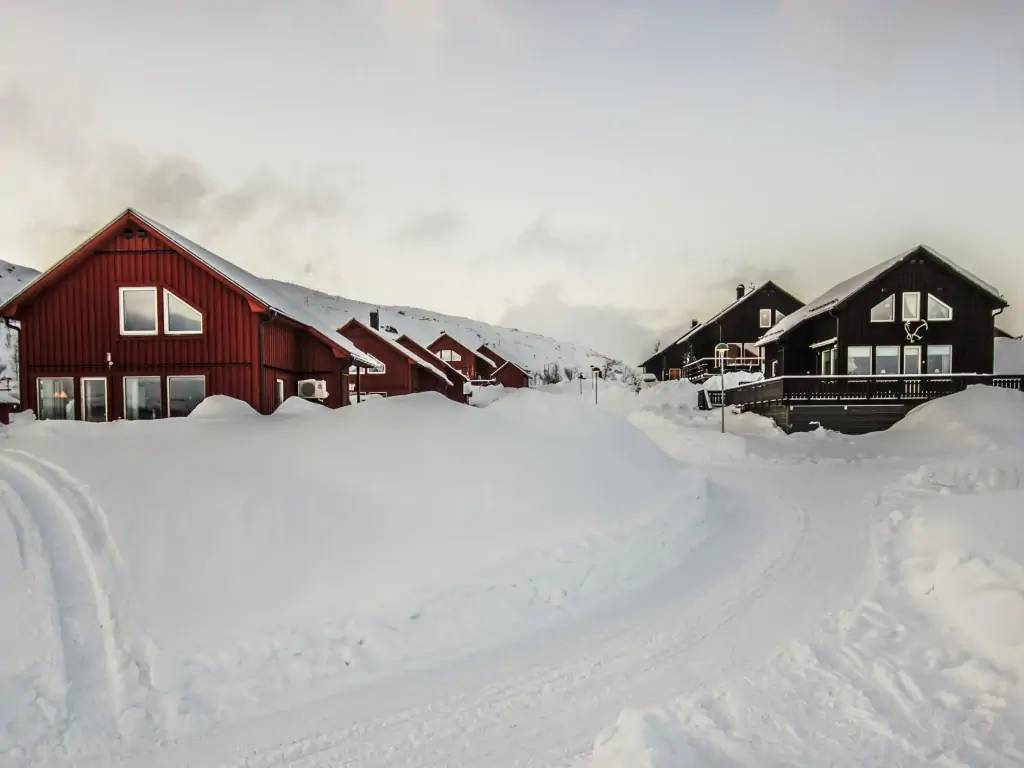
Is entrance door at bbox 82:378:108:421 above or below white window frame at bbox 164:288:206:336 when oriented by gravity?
below

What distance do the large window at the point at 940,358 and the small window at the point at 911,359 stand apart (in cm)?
49

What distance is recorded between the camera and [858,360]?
94.5 ft

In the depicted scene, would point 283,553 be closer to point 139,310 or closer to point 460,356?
point 139,310

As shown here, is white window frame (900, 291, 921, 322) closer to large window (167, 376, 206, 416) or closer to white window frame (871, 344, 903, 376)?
white window frame (871, 344, 903, 376)

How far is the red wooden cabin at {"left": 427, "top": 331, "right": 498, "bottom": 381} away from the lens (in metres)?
61.6

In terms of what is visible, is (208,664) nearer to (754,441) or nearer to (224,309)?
(224,309)

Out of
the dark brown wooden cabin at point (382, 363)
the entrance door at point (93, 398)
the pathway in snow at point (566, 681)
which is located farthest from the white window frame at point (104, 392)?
the pathway in snow at point (566, 681)

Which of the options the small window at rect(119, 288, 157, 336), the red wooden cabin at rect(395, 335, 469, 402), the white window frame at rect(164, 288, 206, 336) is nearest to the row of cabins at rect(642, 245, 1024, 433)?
the red wooden cabin at rect(395, 335, 469, 402)

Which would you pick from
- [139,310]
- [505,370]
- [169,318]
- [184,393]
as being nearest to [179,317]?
[169,318]

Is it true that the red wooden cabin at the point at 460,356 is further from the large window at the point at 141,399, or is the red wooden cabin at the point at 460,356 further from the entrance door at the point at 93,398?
the entrance door at the point at 93,398

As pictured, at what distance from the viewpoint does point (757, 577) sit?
23.4 feet

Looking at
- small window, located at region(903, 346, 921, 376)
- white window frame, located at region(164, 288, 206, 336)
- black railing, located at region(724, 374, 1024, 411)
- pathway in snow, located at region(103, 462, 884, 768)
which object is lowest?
pathway in snow, located at region(103, 462, 884, 768)

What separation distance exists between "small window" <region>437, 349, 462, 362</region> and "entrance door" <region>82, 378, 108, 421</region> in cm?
4442

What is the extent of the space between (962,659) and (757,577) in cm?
236
